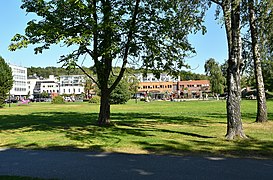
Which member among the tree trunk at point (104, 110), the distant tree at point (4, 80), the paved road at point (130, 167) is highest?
the distant tree at point (4, 80)

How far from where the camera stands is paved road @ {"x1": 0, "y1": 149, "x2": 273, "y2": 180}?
21.5ft

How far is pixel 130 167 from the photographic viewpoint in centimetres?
732

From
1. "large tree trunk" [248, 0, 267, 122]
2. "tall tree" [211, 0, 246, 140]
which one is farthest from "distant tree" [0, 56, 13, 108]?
"tall tree" [211, 0, 246, 140]

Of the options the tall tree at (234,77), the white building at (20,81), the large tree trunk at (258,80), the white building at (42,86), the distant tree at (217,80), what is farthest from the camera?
the white building at (42,86)

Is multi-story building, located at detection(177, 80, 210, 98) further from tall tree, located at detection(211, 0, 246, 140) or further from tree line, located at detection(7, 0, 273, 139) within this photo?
tall tree, located at detection(211, 0, 246, 140)

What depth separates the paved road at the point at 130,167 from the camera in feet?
21.5

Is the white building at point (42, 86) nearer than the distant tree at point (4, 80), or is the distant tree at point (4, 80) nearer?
the distant tree at point (4, 80)

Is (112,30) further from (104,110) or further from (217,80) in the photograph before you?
(217,80)

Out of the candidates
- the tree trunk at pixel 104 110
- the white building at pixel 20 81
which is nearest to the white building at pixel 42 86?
the white building at pixel 20 81

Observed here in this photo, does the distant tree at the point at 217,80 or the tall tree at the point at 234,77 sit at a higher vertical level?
the distant tree at the point at 217,80

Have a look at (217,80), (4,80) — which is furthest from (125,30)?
(217,80)

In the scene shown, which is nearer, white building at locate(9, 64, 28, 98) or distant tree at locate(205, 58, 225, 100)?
distant tree at locate(205, 58, 225, 100)

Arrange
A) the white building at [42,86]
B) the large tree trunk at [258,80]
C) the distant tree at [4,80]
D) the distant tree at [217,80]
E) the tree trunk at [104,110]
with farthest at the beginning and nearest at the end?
the white building at [42,86], the distant tree at [217,80], the distant tree at [4,80], the large tree trunk at [258,80], the tree trunk at [104,110]

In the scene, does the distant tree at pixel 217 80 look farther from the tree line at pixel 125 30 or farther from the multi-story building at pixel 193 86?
the tree line at pixel 125 30
